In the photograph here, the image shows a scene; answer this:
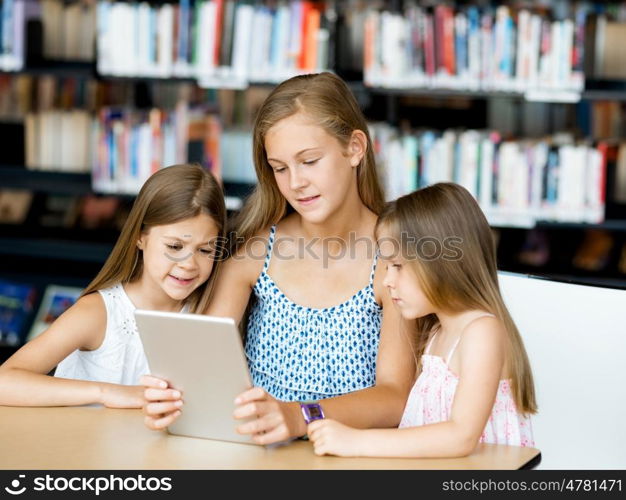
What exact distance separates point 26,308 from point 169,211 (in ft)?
7.25

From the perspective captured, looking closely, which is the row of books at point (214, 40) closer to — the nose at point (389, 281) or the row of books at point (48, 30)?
the row of books at point (48, 30)

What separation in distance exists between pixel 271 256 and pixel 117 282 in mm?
324

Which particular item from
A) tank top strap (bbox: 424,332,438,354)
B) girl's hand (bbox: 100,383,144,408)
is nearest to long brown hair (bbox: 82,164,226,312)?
girl's hand (bbox: 100,383,144,408)

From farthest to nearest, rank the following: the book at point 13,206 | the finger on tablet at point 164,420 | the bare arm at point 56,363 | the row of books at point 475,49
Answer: the book at point 13,206 < the row of books at point 475,49 < the bare arm at point 56,363 < the finger on tablet at point 164,420

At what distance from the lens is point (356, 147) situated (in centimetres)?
200

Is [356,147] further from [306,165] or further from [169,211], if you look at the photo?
[169,211]

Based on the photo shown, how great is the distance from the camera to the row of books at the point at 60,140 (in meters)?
3.95

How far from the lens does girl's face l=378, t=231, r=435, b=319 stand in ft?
5.84

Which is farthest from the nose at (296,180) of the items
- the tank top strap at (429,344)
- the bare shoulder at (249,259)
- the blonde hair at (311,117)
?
the tank top strap at (429,344)

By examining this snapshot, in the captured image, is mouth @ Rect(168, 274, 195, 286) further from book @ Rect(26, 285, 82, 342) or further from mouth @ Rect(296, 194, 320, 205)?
book @ Rect(26, 285, 82, 342)

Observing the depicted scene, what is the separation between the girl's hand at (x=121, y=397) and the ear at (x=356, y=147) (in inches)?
23.9

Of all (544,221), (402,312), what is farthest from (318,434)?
(544,221)

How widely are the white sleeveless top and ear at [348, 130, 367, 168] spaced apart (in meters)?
0.54

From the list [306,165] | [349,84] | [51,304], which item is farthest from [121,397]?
[51,304]
